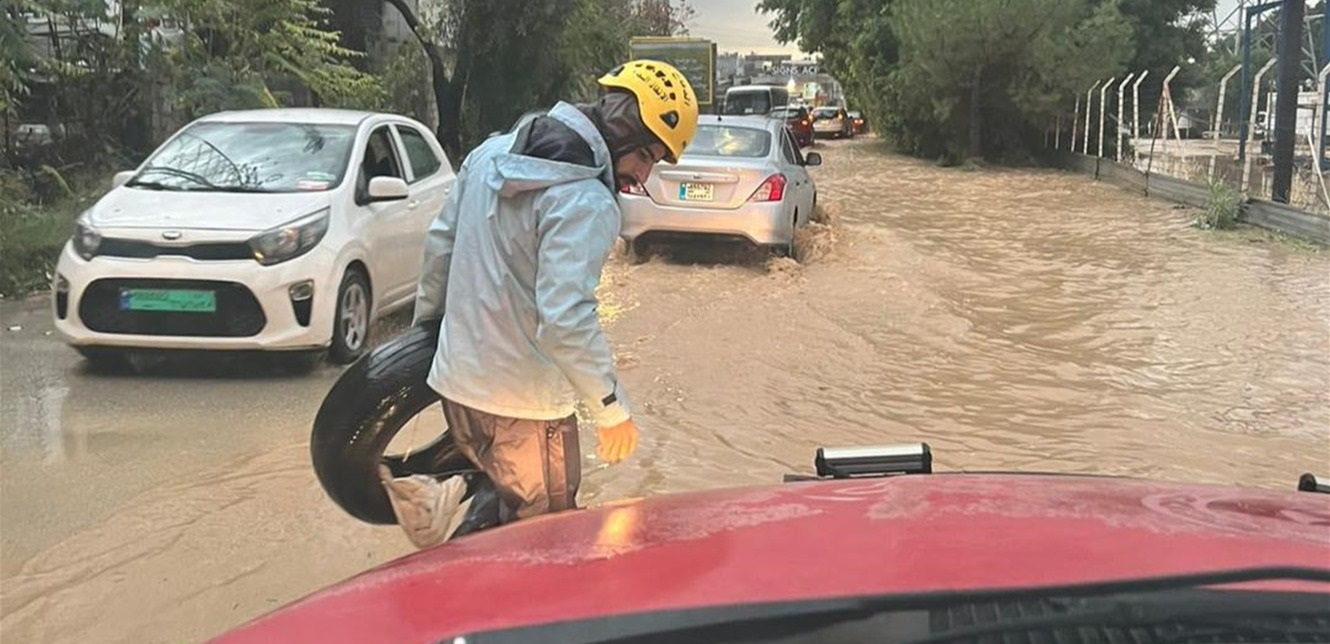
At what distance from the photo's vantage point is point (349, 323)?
7.33 m

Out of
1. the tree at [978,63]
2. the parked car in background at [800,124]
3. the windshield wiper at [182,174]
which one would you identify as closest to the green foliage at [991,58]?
the tree at [978,63]

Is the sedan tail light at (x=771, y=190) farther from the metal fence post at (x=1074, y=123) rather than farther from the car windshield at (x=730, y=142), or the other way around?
the metal fence post at (x=1074, y=123)

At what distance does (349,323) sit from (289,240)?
2.34 feet

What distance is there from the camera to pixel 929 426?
6879 millimetres

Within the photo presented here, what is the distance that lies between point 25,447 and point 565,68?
71.1 ft

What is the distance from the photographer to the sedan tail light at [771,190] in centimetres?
1130

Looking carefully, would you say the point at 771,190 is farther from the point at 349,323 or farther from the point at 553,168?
the point at 553,168

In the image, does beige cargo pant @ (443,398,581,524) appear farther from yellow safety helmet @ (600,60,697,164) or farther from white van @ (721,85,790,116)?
white van @ (721,85,790,116)

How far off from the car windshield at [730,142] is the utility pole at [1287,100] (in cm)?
811

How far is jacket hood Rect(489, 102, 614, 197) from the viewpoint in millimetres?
3062

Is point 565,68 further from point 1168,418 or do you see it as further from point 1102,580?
point 1102,580

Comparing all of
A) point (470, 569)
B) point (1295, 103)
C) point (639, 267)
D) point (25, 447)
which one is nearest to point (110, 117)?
point (639, 267)

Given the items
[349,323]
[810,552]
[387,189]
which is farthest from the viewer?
[387,189]

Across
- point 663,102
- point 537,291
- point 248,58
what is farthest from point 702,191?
point 537,291
